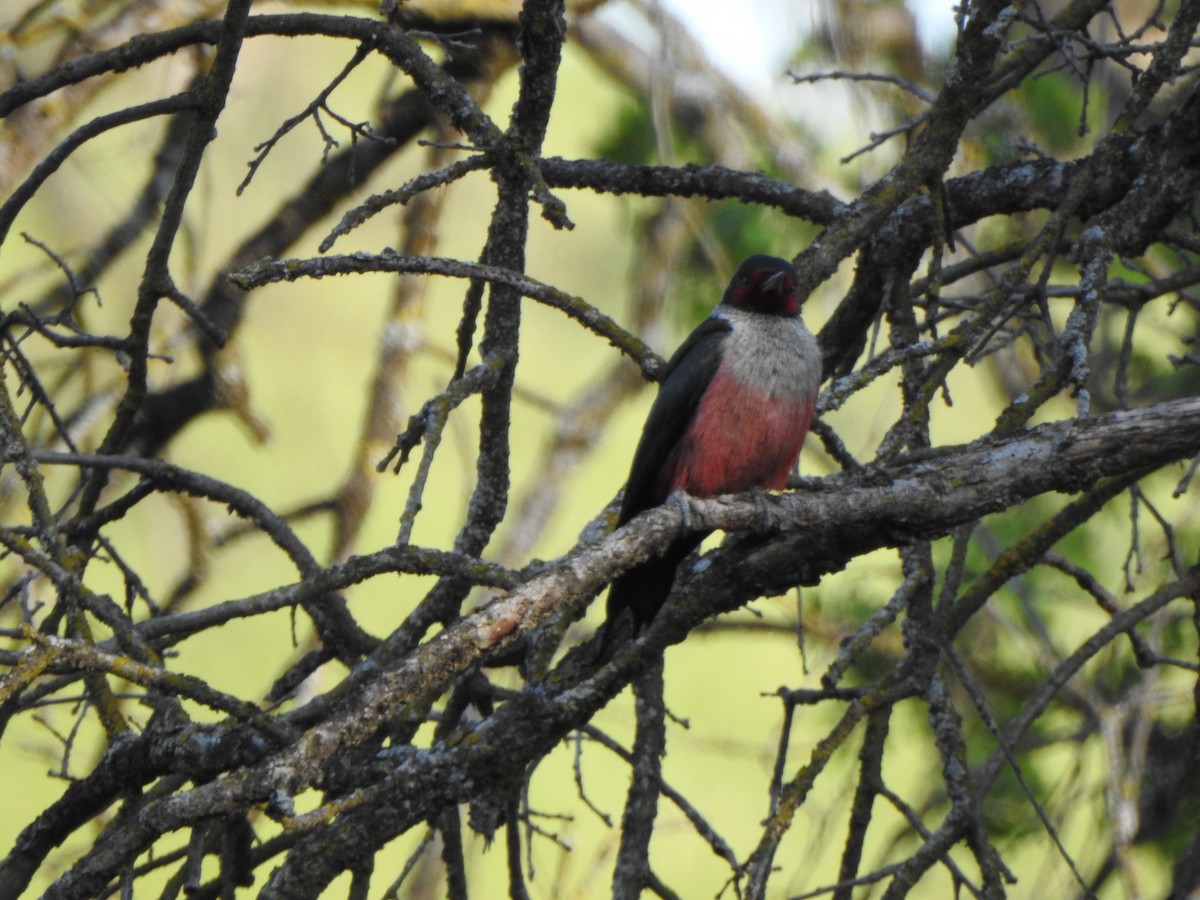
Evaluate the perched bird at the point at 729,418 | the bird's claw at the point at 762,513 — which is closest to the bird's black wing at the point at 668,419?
the perched bird at the point at 729,418

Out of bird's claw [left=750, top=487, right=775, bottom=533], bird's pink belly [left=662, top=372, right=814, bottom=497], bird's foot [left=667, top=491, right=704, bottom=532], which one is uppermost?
bird's pink belly [left=662, top=372, right=814, bottom=497]

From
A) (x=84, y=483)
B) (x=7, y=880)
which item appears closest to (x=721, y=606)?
(x=7, y=880)

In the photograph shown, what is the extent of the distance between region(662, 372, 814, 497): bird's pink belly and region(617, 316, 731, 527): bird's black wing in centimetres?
3

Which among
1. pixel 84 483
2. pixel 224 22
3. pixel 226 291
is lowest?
pixel 84 483

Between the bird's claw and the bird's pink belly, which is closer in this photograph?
the bird's claw

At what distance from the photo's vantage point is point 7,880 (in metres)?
2.81

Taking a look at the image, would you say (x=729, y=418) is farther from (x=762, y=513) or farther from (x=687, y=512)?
(x=687, y=512)

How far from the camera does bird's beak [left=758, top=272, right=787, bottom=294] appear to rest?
413 cm

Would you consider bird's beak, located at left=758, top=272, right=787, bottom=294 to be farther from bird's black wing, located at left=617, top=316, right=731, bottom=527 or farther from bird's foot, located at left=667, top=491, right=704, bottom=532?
bird's foot, located at left=667, top=491, right=704, bottom=532

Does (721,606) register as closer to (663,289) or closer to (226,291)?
(226,291)

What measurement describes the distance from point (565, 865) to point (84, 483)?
185cm

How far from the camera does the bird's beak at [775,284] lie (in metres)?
4.13

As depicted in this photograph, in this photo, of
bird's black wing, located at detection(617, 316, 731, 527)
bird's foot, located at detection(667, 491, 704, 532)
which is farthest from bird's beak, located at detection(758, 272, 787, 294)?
bird's foot, located at detection(667, 491, 704, 532)

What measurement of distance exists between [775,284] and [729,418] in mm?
471
